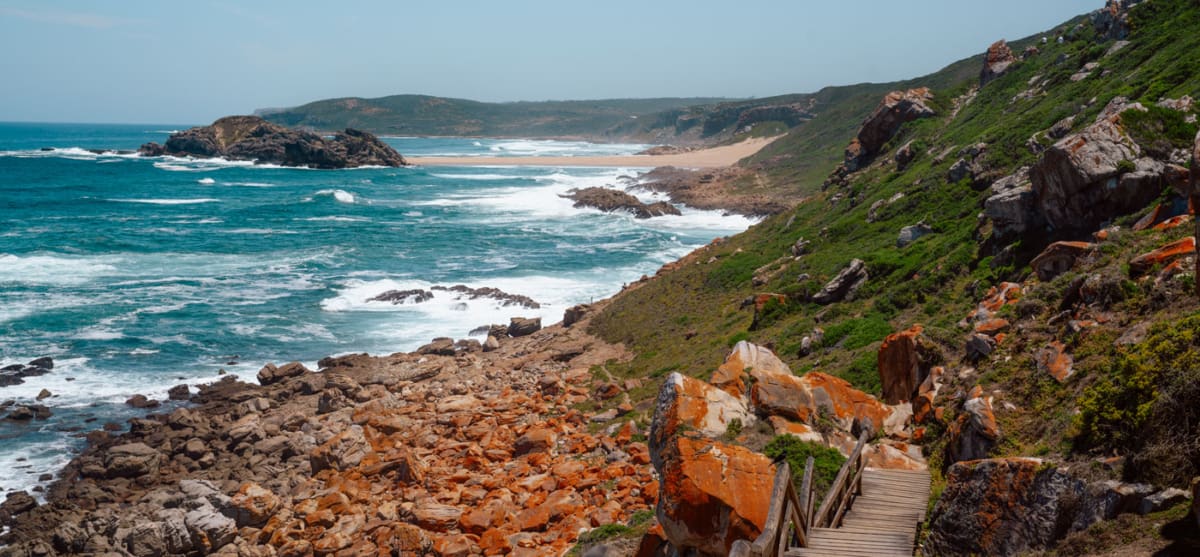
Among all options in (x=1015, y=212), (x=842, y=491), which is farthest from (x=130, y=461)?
(x=1015, y=212)

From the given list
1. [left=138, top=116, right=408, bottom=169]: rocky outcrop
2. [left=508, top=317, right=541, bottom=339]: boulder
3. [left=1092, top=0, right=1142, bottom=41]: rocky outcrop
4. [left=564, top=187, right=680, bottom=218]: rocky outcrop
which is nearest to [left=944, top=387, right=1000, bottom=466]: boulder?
[left=508, top=317, right=541, bottom=339]: boulder

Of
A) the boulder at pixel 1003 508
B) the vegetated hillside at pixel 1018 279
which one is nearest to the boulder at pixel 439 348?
the vegetated hillside at pixel 1018 279

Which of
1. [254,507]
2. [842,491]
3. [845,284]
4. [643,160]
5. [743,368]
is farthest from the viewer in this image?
[643,160]

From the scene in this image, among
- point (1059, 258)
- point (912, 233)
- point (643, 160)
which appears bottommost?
point (912, 233)

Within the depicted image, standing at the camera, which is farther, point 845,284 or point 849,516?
point 845,284

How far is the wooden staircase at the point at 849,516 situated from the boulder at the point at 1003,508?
54 centimetres

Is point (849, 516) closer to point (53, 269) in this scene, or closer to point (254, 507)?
point (254, 507)

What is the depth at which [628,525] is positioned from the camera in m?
10.8

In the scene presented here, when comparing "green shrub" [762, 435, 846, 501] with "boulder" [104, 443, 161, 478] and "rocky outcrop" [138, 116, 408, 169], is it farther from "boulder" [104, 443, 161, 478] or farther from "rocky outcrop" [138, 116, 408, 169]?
"rocky outcrop" [138, 116, 408, 169]

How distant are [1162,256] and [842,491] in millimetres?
5079

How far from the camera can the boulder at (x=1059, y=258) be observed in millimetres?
12039

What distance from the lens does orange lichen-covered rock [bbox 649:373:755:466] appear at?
8.97m

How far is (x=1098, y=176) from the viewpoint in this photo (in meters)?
13.6

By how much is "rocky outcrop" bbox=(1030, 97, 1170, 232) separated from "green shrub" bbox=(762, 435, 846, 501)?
8419 millimetres
